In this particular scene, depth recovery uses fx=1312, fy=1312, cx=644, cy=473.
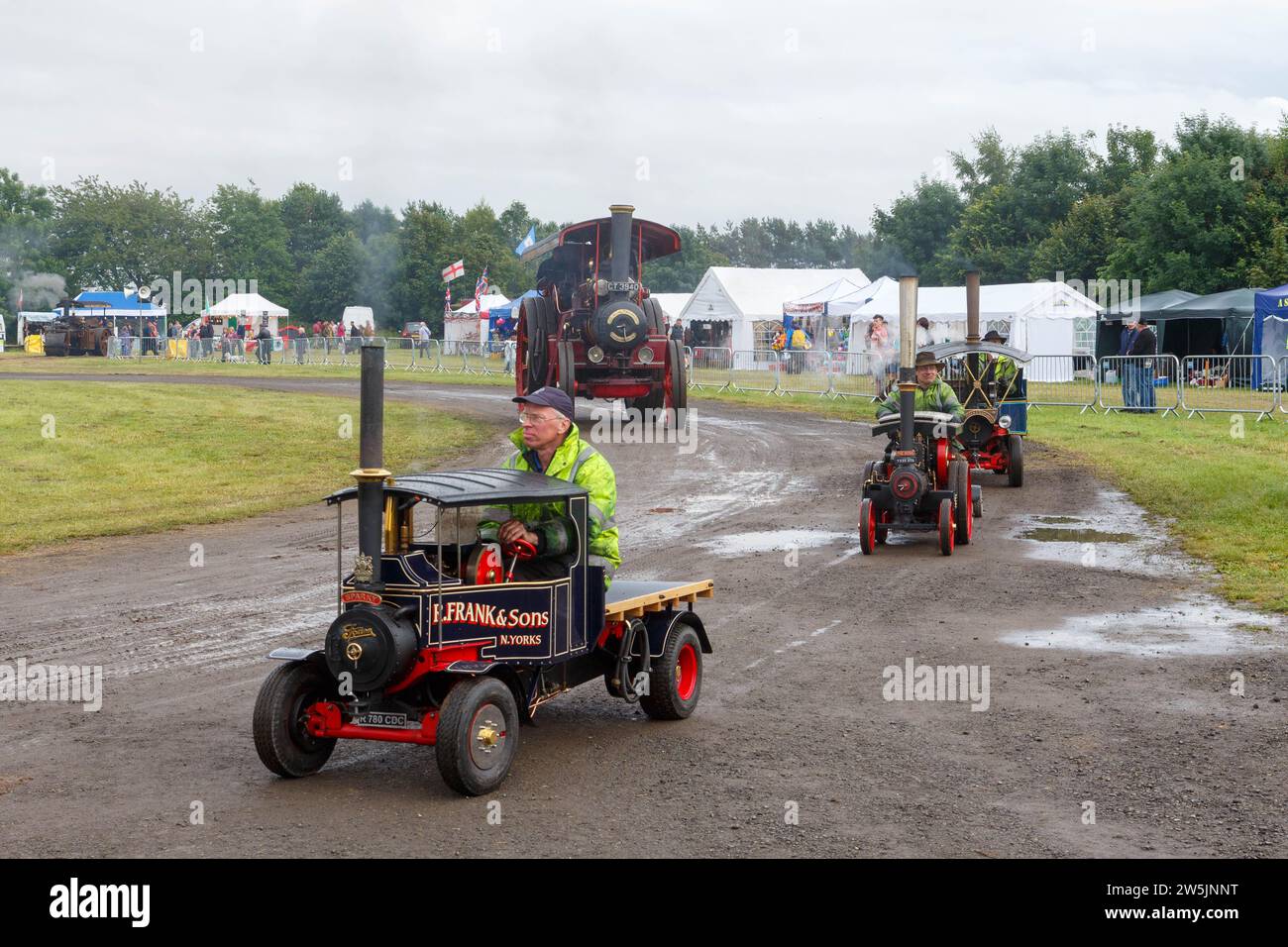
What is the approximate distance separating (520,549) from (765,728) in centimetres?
166

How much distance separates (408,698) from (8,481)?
12435 mm

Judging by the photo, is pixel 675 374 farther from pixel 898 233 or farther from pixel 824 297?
pixel 898 233

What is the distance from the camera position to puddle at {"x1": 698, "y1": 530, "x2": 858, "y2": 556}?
1235cm

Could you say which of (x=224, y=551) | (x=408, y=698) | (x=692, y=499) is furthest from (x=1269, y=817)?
(x=692, y=499)

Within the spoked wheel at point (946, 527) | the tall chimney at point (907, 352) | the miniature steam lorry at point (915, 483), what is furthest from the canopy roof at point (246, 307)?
the spoked wheel at point (946, 527)

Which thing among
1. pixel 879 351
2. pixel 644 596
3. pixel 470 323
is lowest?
pixel 644 596

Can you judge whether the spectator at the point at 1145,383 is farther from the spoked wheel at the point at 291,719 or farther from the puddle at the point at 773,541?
the spoked wheel at the point at 291,719

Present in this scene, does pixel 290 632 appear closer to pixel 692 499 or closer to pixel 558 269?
pixel 692 499

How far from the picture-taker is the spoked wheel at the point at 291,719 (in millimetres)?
5652

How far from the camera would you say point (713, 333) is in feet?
160

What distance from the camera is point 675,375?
22172mm

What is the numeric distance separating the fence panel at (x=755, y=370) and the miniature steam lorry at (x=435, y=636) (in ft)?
87.4

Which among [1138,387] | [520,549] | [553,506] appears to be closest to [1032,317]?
[1138,387]

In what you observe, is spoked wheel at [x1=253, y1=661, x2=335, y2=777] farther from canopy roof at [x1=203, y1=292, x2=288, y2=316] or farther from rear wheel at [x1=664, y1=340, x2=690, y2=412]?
canopy roof at [x1=203, y1=292, x2=288, y2=316]
